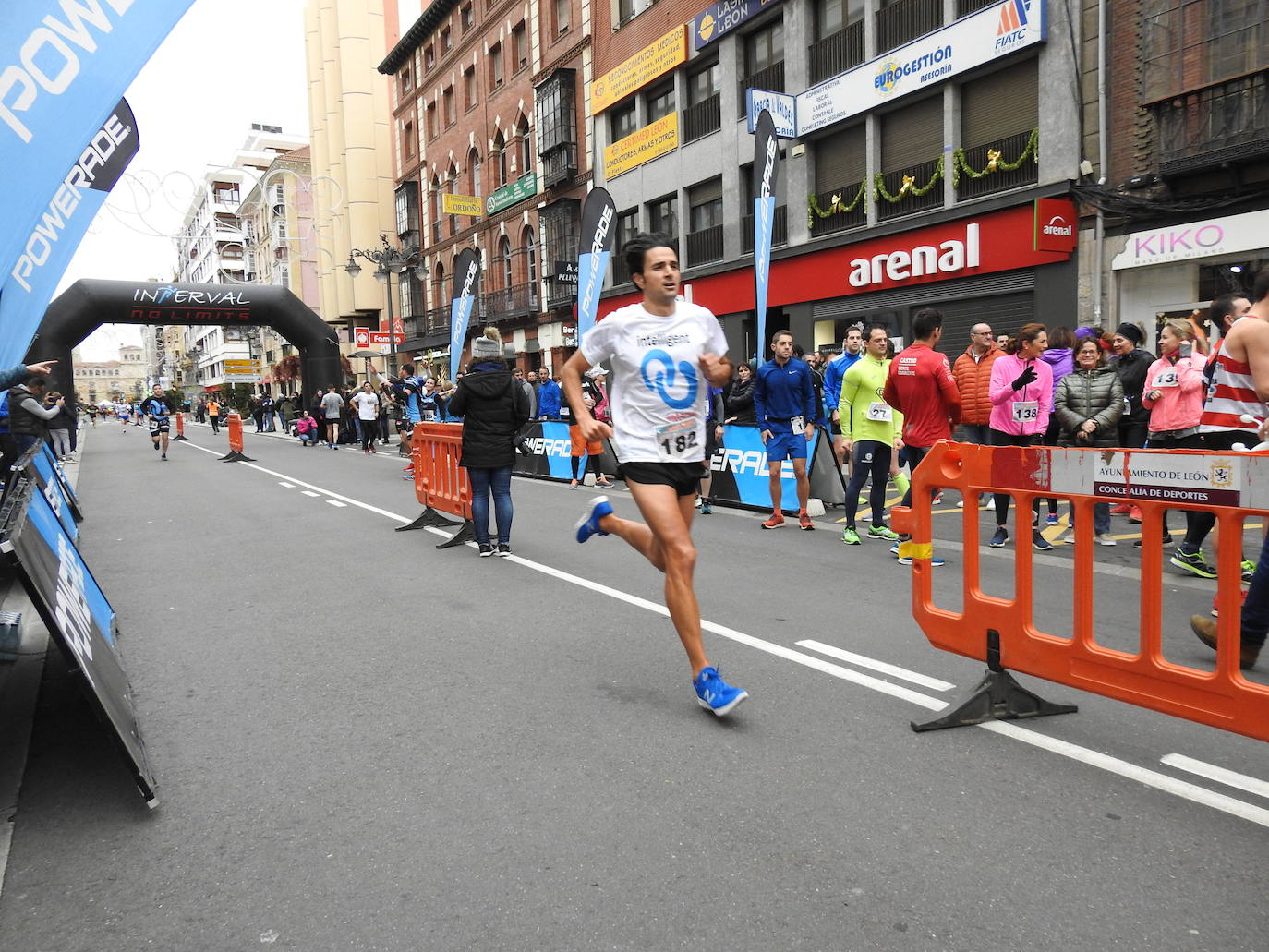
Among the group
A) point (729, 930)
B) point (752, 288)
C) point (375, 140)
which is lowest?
point (729, 930)

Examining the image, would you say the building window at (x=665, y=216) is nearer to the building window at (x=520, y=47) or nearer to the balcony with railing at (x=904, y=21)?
the balcony with railing at (x=904, y=21)

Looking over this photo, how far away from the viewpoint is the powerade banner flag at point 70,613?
2998 mm

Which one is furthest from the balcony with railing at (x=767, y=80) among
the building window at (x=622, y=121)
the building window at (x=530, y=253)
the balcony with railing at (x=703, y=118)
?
the building window at (x=530, y=253)

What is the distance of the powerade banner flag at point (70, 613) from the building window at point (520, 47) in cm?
3288

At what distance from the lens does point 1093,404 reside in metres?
7.84

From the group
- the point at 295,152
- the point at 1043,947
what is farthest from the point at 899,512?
the point at 295,152

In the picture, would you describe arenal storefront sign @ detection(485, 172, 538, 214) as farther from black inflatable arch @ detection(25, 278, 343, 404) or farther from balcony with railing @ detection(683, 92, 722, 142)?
balcony with railing @ detection(683, 92, 722, 142)

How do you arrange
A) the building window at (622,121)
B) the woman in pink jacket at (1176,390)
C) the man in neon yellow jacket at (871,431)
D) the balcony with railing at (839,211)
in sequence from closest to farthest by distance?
the woman in pink jacket at (1176,390) → the man in neon yellow jacket at (871,431) → the balcony with railing at (839,211) → the building window at (622,121)

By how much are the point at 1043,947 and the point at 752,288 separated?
21.6 m

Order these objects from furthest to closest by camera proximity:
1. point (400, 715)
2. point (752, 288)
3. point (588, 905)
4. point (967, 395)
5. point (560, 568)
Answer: point (752, 288) < point (967, 395) < point (560, 568) < point (400, 715) < point (588, 905)

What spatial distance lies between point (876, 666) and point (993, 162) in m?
14.7

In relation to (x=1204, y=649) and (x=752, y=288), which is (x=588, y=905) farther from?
(x=752, y=288)

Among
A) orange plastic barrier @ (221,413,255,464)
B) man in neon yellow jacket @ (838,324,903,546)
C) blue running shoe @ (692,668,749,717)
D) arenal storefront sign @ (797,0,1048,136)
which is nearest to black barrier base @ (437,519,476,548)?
man in neon yellow jacket @ (838,324,903,546)

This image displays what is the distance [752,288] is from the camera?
2302cm
